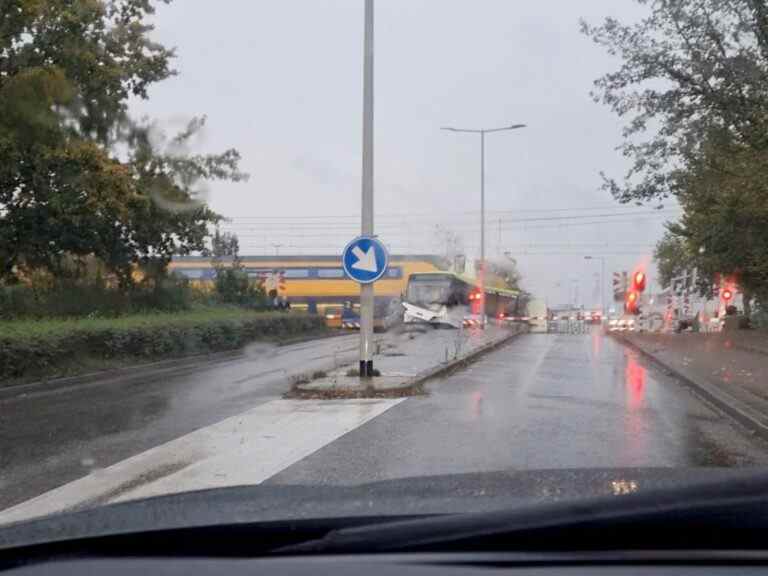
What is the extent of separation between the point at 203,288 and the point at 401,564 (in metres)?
41.0

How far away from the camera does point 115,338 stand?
71.5 ft

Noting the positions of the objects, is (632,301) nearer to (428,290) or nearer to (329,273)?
(428,290)

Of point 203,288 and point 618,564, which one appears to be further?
point 203,288

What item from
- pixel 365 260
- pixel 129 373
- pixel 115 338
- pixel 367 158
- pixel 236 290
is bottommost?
pixel 129 373

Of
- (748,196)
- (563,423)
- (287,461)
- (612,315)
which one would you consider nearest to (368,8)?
(748,196)

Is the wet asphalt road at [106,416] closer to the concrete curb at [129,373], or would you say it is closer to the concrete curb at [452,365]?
the concrete curb at [129,373]

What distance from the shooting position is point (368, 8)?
52.6ft

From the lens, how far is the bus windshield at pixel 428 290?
42188 millimetres

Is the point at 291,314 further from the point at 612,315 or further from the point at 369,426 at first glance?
the point at 369,426

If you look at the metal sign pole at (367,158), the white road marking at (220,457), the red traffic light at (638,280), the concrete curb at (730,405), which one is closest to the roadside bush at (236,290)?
the red traffic light at (638,280)

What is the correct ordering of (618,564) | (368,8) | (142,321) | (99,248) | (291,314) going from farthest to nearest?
(291,314) → (99,248) → (142,321) → (368,8) → (618,564)

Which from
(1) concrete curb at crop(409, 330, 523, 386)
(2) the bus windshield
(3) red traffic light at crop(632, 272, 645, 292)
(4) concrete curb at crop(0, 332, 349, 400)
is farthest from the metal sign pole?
(2) the bus windshield

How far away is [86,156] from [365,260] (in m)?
9.98

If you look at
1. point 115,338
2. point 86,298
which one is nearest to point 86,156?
point 115,338
